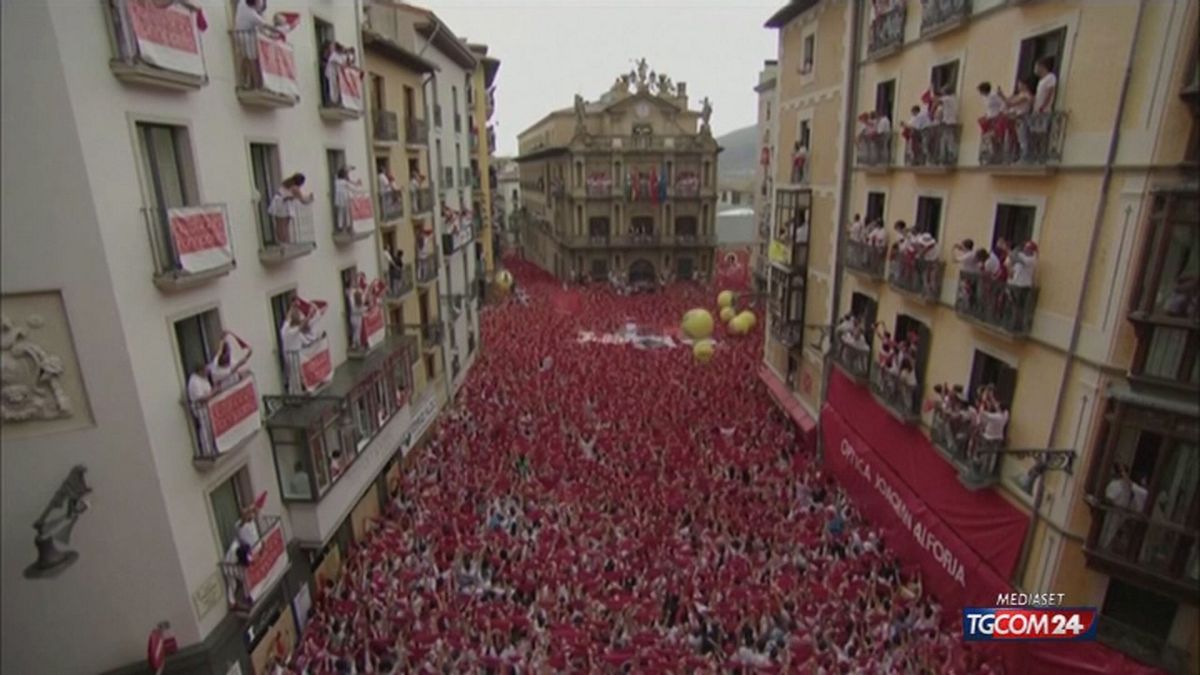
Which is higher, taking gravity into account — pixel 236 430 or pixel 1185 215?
pixel 1185 215

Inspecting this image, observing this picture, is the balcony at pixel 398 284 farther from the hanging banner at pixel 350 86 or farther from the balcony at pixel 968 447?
the balcony at pixel 968 447

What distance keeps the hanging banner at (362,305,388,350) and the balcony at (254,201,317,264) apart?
3.59m

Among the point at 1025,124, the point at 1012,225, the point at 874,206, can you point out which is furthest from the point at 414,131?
the point at 1012,225

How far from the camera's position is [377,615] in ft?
45.4

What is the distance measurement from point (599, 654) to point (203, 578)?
23.8 ft

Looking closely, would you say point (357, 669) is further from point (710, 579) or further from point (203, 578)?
point (710, 579)

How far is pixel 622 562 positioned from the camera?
15344 mm

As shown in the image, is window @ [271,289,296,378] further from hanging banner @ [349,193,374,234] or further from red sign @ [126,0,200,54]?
red sign @ [126,0,200,54]

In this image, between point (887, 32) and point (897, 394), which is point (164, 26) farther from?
point (897, 394)

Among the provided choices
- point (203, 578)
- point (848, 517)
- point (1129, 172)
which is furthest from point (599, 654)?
point (1129, 172)

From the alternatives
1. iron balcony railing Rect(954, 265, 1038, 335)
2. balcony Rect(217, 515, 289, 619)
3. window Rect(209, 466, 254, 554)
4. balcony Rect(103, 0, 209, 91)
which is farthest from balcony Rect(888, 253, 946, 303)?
window Rect(209, 466, 254, 554)

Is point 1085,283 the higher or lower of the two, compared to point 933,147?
lower

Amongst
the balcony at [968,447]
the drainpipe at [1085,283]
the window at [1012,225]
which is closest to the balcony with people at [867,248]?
the window at [1012,225]

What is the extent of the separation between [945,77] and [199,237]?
15.8 meters
